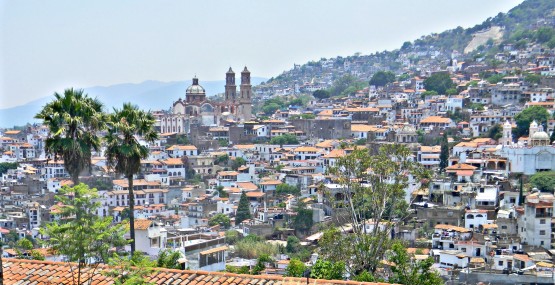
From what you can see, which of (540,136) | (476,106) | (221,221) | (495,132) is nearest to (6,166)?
(221,221)

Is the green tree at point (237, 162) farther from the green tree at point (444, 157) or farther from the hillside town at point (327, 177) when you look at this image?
the green tree at point (444, 157)

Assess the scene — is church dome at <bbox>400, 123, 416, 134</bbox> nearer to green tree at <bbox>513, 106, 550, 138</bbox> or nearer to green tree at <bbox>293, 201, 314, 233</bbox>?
green tree at <bbox>513, 106, 550, 138</bbox>

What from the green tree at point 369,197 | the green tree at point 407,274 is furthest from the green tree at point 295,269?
the green tree at point 407,274

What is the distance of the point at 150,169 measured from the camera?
52156 mm

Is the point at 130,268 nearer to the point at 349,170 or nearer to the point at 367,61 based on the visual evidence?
the point at 349,170

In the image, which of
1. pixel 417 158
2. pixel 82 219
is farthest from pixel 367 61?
pixel 82 219

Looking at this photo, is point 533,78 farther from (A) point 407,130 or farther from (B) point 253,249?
(B) point 253,249

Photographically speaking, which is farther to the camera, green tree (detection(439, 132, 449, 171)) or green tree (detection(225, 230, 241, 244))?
green tree (detection(439, 132, 449, 171))

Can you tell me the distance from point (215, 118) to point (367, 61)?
70383 mm

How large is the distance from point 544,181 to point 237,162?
76.3ft

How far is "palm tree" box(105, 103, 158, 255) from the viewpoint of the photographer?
15391 millimetres

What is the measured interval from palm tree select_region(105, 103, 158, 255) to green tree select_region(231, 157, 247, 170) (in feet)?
127

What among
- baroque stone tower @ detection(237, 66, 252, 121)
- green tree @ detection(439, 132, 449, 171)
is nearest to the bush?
green tree @ detection(439, 132, 449, 171)

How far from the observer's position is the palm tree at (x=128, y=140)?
15.4 m
